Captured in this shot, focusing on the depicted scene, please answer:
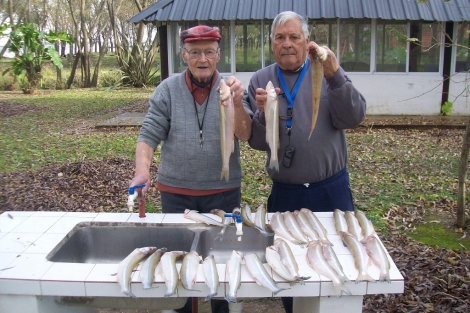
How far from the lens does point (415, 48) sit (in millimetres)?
12711

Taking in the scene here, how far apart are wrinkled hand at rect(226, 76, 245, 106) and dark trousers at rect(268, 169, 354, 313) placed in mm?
772

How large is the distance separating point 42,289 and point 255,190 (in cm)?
468

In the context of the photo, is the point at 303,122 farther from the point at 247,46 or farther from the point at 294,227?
the point at 247,46

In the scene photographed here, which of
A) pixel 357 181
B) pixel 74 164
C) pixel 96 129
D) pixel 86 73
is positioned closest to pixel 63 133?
pixel 96 129

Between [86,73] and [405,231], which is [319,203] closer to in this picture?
[405,231]

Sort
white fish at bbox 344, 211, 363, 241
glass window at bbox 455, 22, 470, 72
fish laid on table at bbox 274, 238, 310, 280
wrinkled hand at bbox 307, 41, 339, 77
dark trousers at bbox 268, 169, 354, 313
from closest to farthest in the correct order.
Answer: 1. fish laid on table at bbox 274, 238, 310, 280
2. wrinkled hand at bbox 307, 41, 339, 77
3. white fish at bbox 344, 211, 363, 241
4. dark trousers at bbox 268, 169, 354, 313
5. glass window at bbox 455, 22, 470, 72

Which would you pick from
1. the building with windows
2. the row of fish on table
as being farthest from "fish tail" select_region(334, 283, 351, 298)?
the building with windows

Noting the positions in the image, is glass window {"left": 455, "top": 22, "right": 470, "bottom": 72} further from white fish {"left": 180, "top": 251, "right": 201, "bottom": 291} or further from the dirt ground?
white fish {"left": 180, "top": 251, "right": 201, "bottom": 291}

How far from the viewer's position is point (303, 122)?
3.17m

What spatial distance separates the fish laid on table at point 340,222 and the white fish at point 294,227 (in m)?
0.25

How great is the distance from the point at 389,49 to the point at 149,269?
1207cm

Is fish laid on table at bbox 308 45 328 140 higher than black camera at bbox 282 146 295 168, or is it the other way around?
fish laid on table at bbox 308 45 328 140

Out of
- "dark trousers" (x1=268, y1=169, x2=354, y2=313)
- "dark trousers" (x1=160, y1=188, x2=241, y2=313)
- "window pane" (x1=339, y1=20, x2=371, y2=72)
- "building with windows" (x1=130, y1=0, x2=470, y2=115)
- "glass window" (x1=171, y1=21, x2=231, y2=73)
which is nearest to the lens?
"dark trousers" (x1=268, y1=169, x2=354, y2=313)

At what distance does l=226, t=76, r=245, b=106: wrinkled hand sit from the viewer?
2883mm
